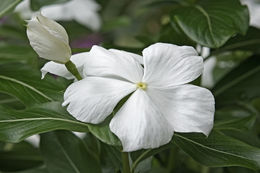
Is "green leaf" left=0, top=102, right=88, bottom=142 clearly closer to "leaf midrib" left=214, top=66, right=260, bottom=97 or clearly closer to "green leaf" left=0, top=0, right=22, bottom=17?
"green leaf" left=0, top=0, right=22, bottom=17

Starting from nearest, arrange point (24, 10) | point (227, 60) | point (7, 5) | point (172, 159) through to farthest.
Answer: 1. point (7, 5)
2. point (172, 159)
3. point (227, 60)
4. point (24, 10)

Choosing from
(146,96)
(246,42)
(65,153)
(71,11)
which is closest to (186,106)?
(146,96)

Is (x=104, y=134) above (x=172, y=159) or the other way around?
above

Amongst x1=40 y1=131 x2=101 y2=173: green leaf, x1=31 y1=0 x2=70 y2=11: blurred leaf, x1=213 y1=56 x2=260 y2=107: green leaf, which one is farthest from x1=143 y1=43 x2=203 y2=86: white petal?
x1=213 y1=56 x2=260 y2=107: green leaf

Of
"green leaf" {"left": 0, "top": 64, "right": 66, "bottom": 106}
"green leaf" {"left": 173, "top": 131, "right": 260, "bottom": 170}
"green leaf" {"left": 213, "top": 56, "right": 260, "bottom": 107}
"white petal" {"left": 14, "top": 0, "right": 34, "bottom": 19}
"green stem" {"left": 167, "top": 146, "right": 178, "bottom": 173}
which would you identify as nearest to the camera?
"green leaf" {"left": 173, "top": 131, "right": 260, "bottom": 170}

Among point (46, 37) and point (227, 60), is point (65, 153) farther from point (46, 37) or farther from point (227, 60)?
point (227, 60)

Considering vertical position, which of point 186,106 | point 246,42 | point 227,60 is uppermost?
point 186,106

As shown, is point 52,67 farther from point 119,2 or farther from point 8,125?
point 119,2

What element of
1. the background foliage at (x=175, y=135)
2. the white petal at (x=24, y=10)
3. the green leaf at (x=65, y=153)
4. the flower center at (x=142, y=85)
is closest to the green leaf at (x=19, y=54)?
the background foliage at (x=175, y=135)
